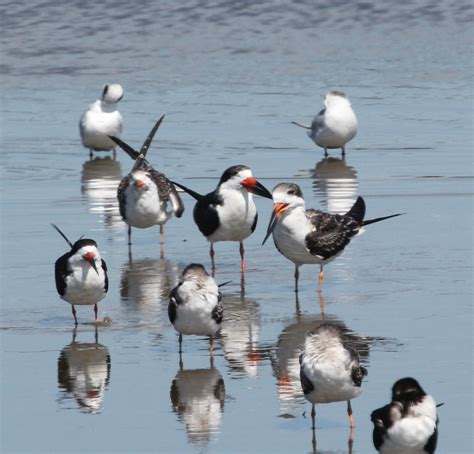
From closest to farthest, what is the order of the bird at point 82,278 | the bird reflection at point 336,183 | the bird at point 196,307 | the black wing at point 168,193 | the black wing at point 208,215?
the bird at point 196,307
the bird at point 82,278
the black wing at point 208,215
the black wing at point 168,193
the bird reflection at point 336,183

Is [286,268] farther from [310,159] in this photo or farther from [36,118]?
[36,118]

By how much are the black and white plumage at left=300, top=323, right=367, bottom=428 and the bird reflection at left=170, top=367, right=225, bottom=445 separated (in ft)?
2.19

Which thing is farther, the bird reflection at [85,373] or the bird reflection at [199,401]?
the bird reflection at [85,373]

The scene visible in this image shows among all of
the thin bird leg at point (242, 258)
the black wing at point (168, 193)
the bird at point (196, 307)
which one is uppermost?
the black wing at point (168, 193)

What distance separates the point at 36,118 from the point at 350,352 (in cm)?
1413

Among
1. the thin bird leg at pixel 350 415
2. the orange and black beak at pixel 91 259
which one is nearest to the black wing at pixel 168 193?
the orange and black beak at pixel 91 259

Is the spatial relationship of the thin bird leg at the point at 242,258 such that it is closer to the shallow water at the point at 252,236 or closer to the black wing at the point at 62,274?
the shallow water at the point at 252,236

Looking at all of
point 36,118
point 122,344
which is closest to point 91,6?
point 36,118

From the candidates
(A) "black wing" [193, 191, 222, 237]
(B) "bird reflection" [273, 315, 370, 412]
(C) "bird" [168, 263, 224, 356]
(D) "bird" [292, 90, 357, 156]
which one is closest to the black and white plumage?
(B) "bird reflection" [273, 315, 370, 412]

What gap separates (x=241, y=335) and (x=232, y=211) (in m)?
2.66

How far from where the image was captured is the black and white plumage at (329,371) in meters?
8.85

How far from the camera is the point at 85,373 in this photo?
1028 cm

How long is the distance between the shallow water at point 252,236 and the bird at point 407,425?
1.22 ft

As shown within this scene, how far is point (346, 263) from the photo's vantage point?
45.0 ft
